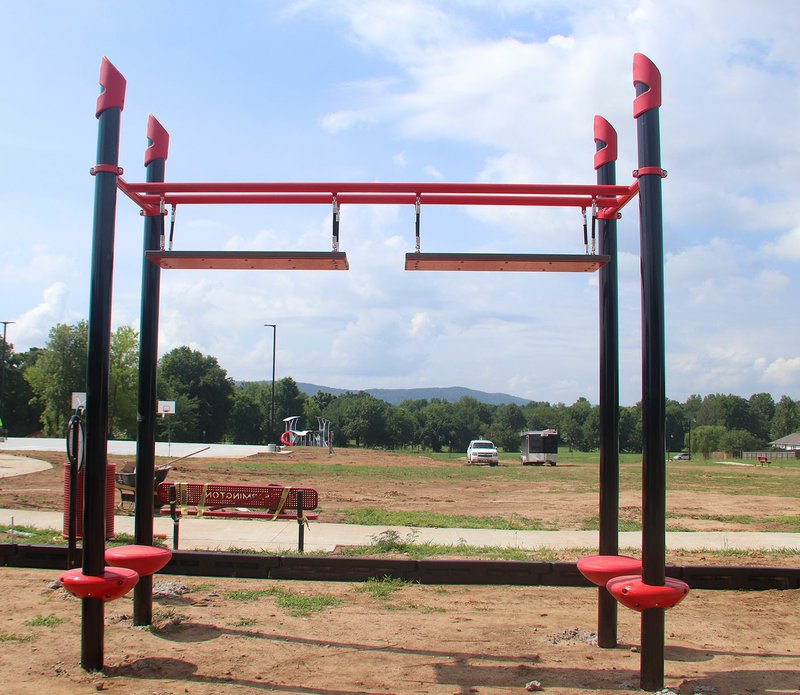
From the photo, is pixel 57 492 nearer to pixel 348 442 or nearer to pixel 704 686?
pixel 704 686

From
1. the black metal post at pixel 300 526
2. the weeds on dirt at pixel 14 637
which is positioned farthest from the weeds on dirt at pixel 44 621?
the black metal post at pixel 300 526

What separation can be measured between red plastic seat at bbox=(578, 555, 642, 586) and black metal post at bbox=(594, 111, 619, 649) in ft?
1.32

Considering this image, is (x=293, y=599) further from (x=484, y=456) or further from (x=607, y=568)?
(x=484, y=456)

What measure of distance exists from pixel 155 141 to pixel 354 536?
23.2 ft

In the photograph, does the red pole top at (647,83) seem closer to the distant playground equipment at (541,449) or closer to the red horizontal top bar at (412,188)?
the red horizontal top bar at (412,188)

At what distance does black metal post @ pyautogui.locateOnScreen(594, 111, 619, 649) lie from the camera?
239 inches

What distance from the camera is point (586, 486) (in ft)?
90.4

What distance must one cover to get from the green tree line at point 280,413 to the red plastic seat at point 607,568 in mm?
29814

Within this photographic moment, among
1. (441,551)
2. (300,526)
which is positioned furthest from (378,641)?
(441,551)

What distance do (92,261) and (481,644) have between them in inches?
169

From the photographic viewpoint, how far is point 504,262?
5.59 metres

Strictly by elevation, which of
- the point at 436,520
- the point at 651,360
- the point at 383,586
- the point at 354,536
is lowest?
the point at 436,520

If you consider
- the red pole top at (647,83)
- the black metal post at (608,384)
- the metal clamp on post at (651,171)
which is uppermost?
the red pole top at (647,83)

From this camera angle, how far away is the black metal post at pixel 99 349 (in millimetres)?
5246
